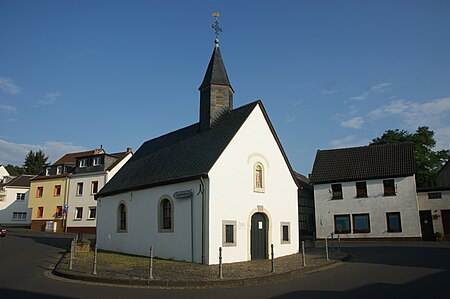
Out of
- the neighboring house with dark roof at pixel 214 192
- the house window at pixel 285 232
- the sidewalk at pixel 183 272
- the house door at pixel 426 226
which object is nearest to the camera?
the sidewalk at pixel 183 272

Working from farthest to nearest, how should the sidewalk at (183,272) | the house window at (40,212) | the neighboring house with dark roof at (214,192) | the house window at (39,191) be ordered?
the house window at (39,191)
the house window at (40,212)
the neighboring house with dark roof at (214,192)
the sidewalk at (183,272)

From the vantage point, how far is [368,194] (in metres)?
32.0

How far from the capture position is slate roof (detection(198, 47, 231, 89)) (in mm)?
22000

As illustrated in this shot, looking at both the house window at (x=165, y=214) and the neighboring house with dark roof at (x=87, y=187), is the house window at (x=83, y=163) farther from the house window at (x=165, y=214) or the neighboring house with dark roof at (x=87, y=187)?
the house window at (x=165, y=214)

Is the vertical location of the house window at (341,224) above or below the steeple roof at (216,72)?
below

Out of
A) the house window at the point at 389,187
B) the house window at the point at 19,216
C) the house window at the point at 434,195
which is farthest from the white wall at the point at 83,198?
the house window at the point at 434,195

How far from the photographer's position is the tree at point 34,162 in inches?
2953

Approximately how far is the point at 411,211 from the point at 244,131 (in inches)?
729

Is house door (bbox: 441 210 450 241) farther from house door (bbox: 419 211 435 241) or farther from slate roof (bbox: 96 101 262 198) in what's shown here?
slate roof (bbox: 96 101 262 198)

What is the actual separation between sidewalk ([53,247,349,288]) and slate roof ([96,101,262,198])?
13.7 ft

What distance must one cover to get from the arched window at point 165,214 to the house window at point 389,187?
2019 centimetres

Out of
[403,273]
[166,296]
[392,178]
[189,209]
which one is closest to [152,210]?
[189,209]

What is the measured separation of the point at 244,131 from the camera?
1917 centimetres

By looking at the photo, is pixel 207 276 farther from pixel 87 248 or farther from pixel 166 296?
pixel 87 248
